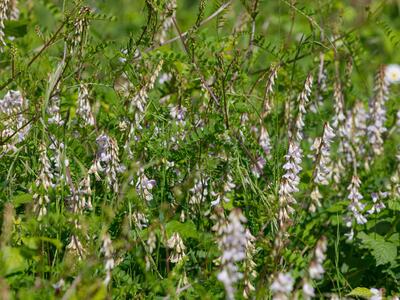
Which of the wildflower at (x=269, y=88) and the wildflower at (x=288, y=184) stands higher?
the wildflower at (x=269, y=88)

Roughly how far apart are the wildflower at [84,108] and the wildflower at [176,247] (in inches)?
34.4

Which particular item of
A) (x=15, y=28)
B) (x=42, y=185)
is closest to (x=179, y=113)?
(x=42, y=185)

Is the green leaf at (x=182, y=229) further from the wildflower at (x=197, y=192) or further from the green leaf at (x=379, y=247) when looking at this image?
the green leaf at (x=379, y=247)

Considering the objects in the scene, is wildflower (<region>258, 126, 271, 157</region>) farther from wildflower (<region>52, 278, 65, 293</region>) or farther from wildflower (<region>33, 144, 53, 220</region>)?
wildflower (<region>52, 278, 65, 293</region>)

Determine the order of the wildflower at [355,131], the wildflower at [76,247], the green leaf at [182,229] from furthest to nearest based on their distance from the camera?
the wildflower at [355,131], the green leaf at [182,229], the wildflower at [76,247]

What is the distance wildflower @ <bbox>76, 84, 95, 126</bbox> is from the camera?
369 cm

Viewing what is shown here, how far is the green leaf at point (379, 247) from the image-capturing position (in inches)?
145

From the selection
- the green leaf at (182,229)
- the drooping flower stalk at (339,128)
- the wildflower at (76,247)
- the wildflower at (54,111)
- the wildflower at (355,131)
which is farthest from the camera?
the wildflower at (355,131)

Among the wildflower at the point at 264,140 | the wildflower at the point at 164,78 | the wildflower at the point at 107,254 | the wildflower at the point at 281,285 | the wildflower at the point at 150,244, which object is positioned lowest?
the wildflower at the point at 281,285

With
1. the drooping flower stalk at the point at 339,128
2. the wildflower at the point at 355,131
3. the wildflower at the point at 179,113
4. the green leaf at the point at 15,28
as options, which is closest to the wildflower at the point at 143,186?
the wildflower at the point at 179,113

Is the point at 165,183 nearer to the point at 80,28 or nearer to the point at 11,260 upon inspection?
the point at 80,28

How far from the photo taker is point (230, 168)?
3.53 meters

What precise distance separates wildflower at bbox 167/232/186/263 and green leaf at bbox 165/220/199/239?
9 centimetres

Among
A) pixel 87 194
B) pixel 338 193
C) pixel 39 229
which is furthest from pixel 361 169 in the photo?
pixel 39 229
